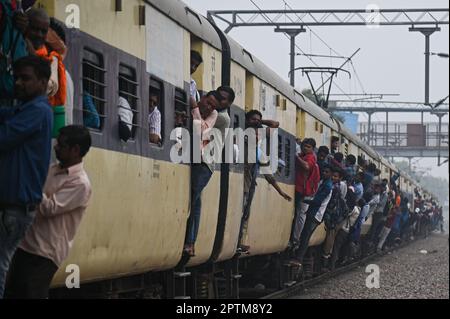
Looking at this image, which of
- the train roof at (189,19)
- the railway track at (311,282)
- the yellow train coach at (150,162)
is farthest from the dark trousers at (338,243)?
the train roof at (189,19)

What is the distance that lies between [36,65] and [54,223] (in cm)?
96

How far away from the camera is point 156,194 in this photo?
9.33m

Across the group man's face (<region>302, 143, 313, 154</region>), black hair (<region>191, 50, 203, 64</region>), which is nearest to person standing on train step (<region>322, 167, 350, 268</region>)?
man's face (<region>302, 143, 313, 154</region>)

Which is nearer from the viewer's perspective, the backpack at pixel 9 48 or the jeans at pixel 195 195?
the backpack at pixel 9 48

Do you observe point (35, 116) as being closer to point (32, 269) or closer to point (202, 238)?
point (32, 269)

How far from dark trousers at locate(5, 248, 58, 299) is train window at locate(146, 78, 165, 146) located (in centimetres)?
292

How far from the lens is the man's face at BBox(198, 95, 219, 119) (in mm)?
10781

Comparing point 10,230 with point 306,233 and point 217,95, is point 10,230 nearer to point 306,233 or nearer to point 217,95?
point 217,95

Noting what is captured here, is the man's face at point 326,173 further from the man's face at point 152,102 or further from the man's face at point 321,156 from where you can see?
the man's face at point 152,102

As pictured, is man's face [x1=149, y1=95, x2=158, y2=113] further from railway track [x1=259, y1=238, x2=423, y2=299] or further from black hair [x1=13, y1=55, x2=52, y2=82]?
railway track [x1=259, y1=238, x2=423, y2=299]

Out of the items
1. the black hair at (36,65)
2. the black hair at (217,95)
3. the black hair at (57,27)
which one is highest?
the black hair at (57,27)

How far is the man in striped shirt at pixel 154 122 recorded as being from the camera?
9.30 m

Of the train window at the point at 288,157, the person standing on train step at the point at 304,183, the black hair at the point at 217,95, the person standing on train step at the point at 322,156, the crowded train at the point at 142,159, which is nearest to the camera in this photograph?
the crowded train at the point at 142,159
